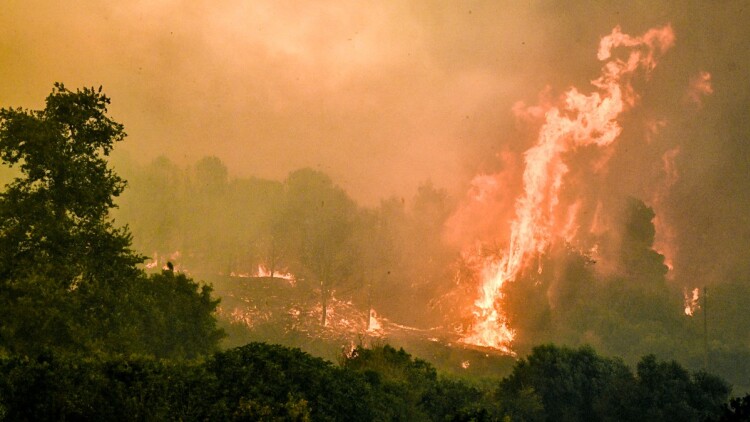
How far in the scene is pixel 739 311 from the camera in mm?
165250

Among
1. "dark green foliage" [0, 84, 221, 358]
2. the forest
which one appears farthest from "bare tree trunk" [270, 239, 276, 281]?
"dark green foliage" [0, 84, 221, 358]

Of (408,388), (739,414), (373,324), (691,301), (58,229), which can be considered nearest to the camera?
(739,414)

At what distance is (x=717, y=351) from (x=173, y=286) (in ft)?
419

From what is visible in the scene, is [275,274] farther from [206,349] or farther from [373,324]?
[206,349]

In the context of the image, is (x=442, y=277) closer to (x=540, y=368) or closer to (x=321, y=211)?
(x=321, y=211)

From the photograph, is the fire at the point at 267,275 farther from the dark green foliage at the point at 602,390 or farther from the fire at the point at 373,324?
the dark green foliage at the point at 602,390

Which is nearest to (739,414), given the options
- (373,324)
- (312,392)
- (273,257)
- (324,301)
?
(312,392)

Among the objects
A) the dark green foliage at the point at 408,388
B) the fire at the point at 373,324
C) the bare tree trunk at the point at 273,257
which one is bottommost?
the dark green foliage at the point at 408,388

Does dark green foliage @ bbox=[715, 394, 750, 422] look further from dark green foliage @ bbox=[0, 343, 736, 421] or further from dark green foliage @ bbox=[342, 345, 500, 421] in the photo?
dark green foliage @ bbox=[342, 345, 500, 421]

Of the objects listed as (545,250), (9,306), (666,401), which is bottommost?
(666,401)

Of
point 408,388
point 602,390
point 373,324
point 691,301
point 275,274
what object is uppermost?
point 691,301

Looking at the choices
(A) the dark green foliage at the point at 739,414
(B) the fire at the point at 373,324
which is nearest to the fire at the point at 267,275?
(B) the fire at the point at 373,324

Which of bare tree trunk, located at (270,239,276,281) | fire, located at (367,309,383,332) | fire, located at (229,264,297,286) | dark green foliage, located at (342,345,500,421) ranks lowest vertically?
dark green foliage, located at (342,345,500,421)

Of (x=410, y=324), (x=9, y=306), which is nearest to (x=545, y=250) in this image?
(x=410, y=324)
